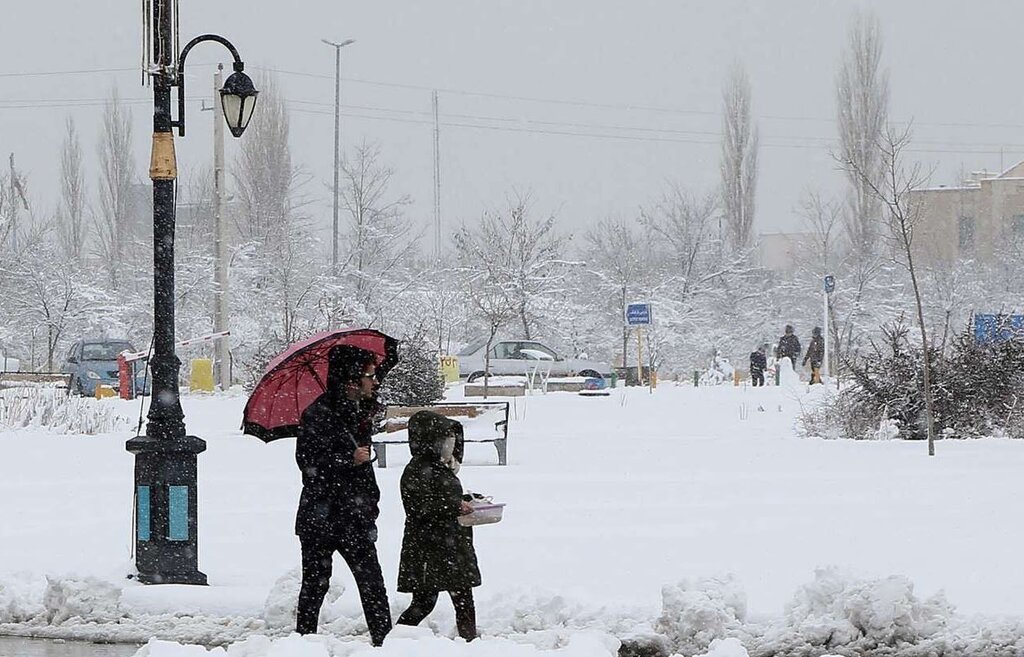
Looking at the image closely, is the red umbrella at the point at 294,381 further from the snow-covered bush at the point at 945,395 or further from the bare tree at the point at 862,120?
the bare tree at the point at 862,120

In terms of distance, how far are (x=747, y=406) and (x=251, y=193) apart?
104 feet

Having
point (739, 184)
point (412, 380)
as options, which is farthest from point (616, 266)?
point (412, 380)

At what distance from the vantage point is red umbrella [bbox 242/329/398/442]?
7.84m

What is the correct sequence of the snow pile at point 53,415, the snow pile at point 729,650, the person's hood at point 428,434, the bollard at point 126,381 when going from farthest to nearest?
the bollard at point 126,381, the snow pile at point 53,415, the person's hood at point 428,434, the snow pile at point 729,650

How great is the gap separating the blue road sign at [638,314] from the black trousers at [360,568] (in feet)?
83.9

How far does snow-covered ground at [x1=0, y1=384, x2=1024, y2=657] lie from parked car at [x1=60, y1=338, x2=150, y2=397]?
1626cm

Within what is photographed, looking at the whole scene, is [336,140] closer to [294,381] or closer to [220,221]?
[220,221]

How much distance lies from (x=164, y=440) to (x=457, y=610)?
269 centimetres

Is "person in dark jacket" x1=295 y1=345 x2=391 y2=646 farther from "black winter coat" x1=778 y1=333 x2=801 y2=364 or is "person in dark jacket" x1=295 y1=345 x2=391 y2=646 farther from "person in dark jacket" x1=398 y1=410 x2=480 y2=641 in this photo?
"black winter coat" x1=778 y1=333 x2=801 y2=364

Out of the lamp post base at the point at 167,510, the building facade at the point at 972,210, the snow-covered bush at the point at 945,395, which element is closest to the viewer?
the lamp post base at the point at 167,510

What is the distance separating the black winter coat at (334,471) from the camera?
7000mm

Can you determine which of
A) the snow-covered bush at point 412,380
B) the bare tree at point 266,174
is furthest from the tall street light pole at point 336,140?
the snow-covered bush at point 412,380

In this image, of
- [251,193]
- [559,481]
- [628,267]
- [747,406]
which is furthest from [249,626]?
[628,267]

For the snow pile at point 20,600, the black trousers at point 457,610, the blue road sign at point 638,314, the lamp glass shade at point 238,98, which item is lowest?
the snow pile at point 20,600
